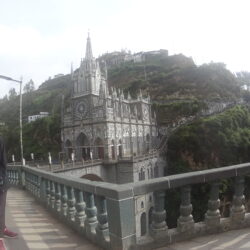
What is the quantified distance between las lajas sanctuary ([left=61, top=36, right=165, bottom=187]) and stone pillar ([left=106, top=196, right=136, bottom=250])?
100ft

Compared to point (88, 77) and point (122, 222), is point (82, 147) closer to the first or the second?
point (88, 77)

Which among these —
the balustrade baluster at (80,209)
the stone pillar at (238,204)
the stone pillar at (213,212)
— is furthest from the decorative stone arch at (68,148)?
the stone pillar at (213,212)

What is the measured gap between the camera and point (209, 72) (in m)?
81.2

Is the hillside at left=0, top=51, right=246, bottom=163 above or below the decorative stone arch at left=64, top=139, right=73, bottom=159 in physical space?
above

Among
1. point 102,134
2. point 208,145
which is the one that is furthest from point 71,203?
point 208,145

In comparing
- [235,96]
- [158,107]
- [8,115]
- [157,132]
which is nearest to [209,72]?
[235,96]

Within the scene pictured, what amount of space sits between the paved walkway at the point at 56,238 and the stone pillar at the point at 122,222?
0.57m

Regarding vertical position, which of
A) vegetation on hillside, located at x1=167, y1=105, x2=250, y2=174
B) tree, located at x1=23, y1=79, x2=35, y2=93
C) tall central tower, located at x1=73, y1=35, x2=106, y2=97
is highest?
tree, located at x1=23, y1=79, x2=35, y2=93

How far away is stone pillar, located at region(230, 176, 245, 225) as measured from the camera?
4477mm

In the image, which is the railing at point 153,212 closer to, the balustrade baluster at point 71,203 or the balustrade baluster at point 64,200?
the balustrade baluster at point 71,203

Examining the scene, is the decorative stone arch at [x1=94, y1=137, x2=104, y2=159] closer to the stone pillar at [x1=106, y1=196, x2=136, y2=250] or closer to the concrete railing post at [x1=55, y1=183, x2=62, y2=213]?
the concrete railing post at [x1=55, y1=183, x2=62, y2=213]

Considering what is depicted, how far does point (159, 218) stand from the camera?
12.5 ft

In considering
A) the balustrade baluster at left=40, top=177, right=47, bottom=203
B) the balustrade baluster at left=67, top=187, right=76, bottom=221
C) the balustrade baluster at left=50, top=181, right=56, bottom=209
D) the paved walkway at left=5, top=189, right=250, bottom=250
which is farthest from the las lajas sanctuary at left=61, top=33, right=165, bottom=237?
the balustrade baluster at left=67, top=187, right=76, bottom=221

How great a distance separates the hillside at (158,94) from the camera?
62.3m
